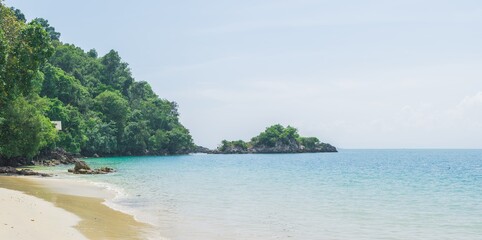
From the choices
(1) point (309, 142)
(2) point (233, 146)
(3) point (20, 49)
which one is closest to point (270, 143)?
(2) point (233, 146)

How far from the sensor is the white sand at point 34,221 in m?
13.1

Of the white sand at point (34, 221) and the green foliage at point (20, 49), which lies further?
the green foliage at point (20, 49)

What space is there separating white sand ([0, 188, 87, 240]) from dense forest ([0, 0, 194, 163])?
1675cm

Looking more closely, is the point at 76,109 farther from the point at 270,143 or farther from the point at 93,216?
the point at 270,143

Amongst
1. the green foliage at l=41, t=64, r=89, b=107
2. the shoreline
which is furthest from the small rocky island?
the shoreline

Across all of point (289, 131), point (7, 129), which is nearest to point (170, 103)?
point (289, 131)

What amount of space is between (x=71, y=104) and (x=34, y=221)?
301 ft

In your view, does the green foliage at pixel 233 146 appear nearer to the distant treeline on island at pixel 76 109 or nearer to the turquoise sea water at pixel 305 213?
the distant treeline on island at pixel 76 109

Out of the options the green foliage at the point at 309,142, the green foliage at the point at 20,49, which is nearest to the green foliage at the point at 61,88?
the green foliage at the point at 20,49

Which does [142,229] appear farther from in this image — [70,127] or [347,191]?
[70,127]

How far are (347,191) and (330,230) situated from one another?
59.6 feet

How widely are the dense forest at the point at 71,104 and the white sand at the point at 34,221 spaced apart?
1675 cm

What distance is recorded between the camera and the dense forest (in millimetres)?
35500

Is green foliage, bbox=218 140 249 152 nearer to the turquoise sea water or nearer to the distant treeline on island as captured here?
the distant treeline on island
